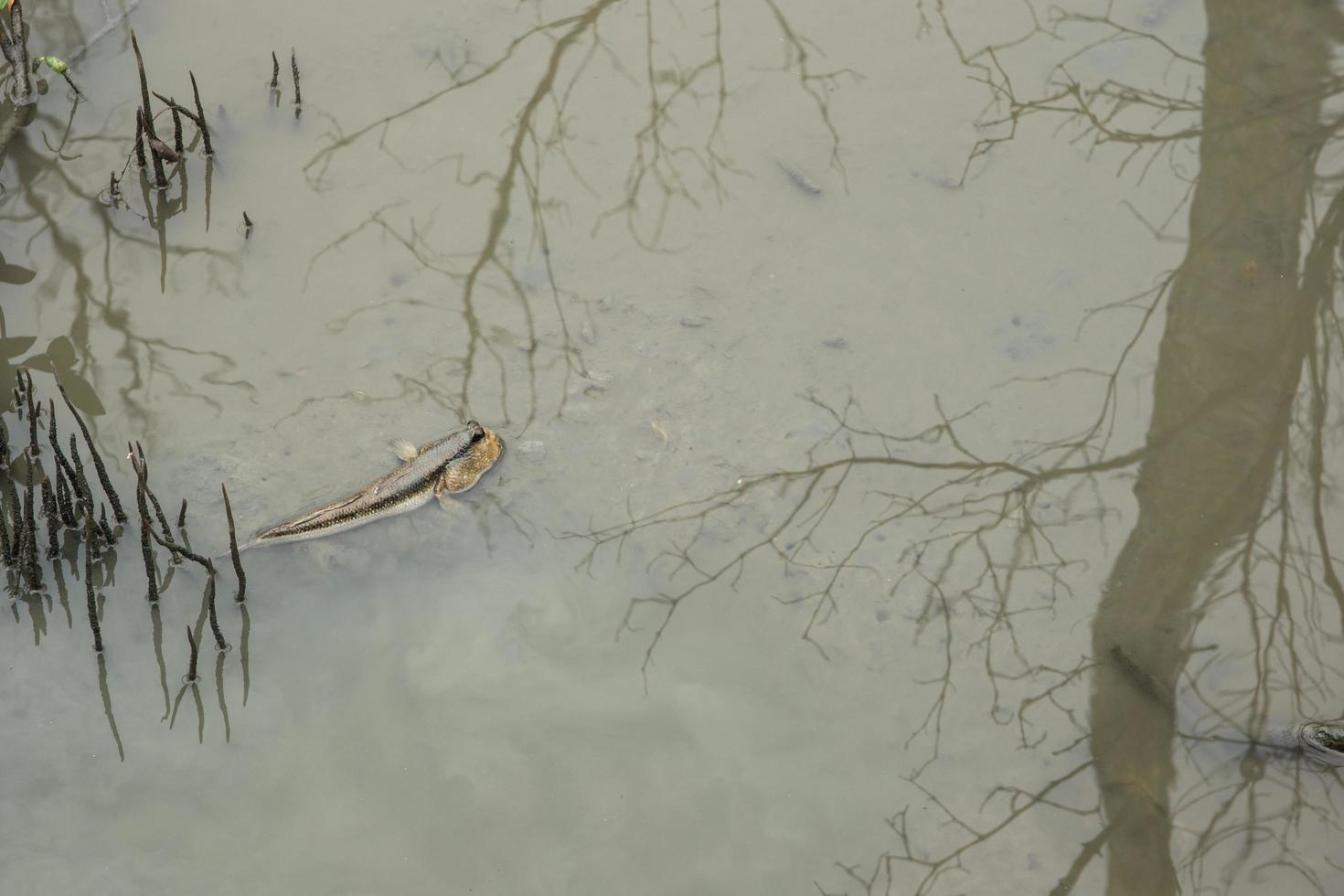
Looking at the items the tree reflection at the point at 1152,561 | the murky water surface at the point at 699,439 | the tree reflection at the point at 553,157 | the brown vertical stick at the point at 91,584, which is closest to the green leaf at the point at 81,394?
the murky water surface at the point at 699,439

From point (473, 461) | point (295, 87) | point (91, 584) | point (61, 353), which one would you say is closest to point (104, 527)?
point (91, 584)

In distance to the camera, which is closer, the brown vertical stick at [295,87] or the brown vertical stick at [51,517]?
the brown vertical stick at [51,517]

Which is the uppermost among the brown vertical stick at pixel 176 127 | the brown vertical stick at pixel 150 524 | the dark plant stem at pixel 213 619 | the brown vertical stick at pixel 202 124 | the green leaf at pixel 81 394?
the brown vertical stick at pixel 202 124

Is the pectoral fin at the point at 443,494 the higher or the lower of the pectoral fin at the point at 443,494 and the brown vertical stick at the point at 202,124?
the lower

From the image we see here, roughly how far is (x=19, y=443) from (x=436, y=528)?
5.85 ft

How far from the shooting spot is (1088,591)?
4195 millimetres

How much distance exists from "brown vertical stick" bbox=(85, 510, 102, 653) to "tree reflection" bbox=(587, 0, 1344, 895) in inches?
72.7

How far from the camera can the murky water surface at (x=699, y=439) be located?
387 cm

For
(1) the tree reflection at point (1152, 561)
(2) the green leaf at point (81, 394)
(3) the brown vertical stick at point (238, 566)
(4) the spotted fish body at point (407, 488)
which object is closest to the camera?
(3) the brown vertical stick at point (238, 566)

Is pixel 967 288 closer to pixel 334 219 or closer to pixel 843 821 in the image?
pixel 843 821

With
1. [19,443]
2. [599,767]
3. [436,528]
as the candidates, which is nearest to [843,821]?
[599,767]

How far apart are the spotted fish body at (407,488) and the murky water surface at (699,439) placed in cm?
9

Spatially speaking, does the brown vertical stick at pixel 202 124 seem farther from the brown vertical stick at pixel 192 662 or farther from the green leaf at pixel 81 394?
the brown vertical stick at pixel 192 662

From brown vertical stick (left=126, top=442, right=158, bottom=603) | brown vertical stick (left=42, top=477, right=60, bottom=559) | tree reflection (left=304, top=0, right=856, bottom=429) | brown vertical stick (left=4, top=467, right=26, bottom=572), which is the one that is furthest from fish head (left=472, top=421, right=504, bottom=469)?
brown vertical stick (left=4, top=467, right=26, bottom=572)
